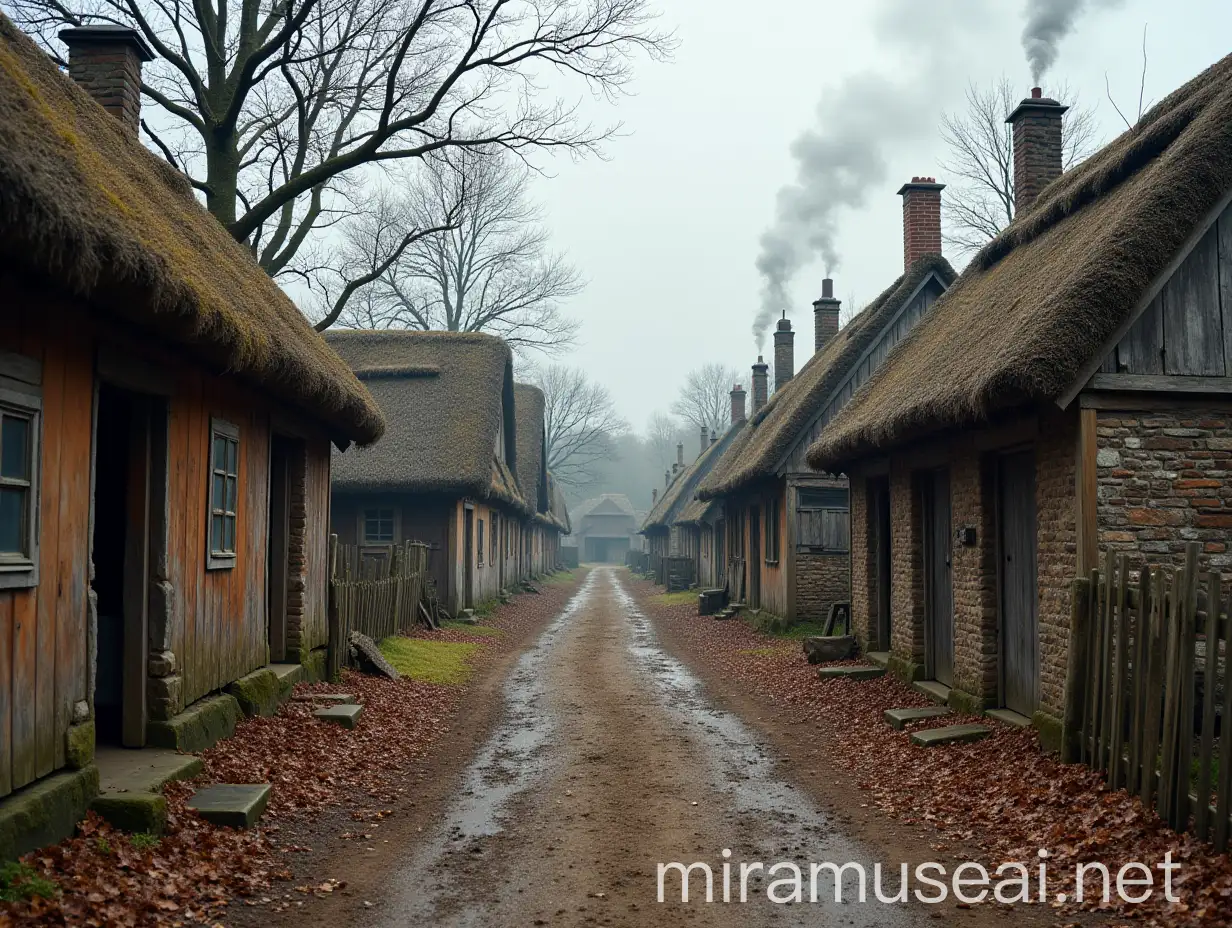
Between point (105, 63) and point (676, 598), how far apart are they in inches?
954

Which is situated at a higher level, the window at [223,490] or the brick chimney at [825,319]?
the brick chimney at [825,319]

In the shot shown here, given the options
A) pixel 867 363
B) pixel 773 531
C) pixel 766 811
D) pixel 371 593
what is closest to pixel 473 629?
pixel 371 593

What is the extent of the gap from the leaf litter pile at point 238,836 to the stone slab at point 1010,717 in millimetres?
5084

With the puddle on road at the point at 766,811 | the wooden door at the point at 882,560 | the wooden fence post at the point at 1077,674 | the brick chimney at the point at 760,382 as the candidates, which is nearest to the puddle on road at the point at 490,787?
the puddle on road at the point at 766,811

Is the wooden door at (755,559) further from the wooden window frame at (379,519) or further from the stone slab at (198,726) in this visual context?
the stone slab at (198,726)

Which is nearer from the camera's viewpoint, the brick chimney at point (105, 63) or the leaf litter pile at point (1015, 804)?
the leaf litter pile at point (1015, 804)

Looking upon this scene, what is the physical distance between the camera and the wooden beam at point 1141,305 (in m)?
8.16

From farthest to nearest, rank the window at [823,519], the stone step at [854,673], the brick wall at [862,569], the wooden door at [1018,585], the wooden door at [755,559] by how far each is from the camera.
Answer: the wooden door at [755,559]
the window at [823,519]
the brick wall at [862,569]
the stone step at [854,673]
the wooden door at [1018,585]

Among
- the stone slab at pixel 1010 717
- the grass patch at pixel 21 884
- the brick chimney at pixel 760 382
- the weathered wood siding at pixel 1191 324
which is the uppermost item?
the brick chimney at pixel 760 382

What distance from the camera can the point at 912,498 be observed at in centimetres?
1234

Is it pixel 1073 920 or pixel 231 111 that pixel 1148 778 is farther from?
pixel 231 111

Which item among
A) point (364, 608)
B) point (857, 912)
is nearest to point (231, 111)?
point (364, 608)

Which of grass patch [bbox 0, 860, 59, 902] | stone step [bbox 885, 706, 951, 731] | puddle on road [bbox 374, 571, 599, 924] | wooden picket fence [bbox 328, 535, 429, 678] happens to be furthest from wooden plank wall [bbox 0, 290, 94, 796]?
stone step [bbox 885, 706, 951, 731]

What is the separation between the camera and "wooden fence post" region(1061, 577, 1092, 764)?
7641 mm
